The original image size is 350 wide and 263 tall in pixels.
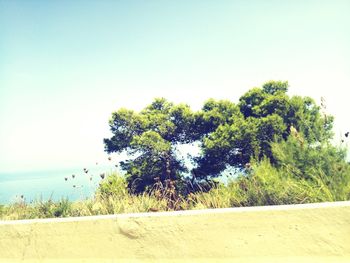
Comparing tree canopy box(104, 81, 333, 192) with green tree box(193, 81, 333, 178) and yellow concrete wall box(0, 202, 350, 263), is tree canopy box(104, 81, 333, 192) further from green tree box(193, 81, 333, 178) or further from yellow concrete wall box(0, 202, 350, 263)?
yellow concrete wall box(0, 202, 350, 263)

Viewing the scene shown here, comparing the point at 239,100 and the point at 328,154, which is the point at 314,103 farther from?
the point at 328,154

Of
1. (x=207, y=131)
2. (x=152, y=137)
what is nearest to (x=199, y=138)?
(x=207, y=131)

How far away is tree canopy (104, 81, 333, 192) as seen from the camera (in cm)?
1118

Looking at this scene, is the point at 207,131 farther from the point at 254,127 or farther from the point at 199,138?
the point at 254,127

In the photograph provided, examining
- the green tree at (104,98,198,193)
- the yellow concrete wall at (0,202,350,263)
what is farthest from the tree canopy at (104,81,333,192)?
the yellow concrete wall at (0,202,350,263)

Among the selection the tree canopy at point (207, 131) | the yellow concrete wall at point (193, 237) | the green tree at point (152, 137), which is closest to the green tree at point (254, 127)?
the tree canopy at point (207, 131)

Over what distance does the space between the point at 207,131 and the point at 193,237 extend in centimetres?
934

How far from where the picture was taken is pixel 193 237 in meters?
3.23

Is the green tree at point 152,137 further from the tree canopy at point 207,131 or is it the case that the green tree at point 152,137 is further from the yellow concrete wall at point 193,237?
the yellow concrete wall at point 193,237

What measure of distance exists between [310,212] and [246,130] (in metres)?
8.17

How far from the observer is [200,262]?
319cm

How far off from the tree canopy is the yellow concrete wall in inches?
284

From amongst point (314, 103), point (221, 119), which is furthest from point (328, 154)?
point (314, 103)

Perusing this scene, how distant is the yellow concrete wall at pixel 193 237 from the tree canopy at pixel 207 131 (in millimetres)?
7225
